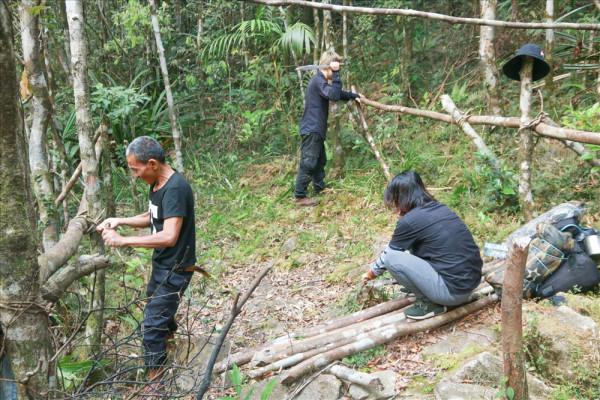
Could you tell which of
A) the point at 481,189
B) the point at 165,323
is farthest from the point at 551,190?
the point at 165,323

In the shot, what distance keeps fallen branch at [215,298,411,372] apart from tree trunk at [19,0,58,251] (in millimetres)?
2158

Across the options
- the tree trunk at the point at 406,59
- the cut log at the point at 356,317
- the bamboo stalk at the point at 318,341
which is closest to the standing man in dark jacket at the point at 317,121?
the tree trunk at the point at 406,59

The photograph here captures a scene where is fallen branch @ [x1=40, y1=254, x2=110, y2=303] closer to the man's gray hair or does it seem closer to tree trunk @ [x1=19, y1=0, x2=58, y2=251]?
the man's gray hair

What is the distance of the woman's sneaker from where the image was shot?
425 cm

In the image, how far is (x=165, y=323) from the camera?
14.3 ft

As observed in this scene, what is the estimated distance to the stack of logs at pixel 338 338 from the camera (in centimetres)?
404

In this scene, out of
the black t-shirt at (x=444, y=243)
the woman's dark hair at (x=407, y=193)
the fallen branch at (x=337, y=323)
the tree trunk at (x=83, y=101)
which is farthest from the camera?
the tree trunk at (x=83, y=101)

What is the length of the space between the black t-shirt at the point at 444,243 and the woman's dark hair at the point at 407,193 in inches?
2.7

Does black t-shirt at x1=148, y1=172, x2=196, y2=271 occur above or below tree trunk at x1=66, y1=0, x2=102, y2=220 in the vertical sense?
below

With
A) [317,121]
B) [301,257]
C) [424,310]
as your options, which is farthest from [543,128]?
[317,121]

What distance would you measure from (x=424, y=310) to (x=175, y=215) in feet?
6.57

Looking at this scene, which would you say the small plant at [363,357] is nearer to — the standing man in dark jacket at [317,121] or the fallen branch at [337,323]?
the fallen branch at [337,323]

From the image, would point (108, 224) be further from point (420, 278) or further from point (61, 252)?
point (420, 278)

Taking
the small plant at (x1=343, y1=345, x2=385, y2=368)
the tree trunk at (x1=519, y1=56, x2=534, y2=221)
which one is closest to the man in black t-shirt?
the small plant at (x1=343, y1=345, x2=385, y2=368)
